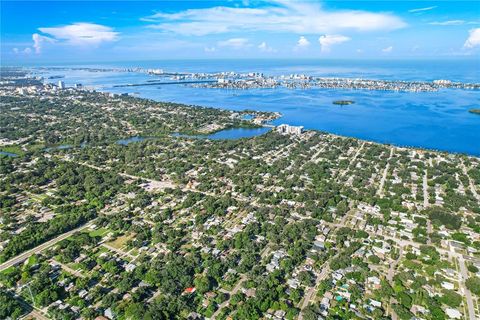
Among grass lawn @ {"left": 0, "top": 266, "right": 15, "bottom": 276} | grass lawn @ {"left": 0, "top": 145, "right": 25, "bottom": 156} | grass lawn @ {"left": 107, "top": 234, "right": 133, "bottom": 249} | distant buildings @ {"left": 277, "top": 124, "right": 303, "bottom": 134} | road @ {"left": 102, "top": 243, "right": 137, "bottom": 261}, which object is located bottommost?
grass lawn @ {"left": 0, "top": 266, "right": 15, "bottom": 276}

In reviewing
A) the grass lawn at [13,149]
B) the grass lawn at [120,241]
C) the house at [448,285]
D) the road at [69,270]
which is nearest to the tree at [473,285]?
the house at [448,285]

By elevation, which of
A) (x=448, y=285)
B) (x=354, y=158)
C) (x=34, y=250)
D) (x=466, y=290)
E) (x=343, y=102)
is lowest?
(x=34, y=250)

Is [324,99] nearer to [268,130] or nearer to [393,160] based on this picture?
[268,130]

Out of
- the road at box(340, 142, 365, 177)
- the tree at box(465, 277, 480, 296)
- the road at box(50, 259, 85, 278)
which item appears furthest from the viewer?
the road at box(340, 142, 365, 177)

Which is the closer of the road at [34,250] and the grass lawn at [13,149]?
the road at [34,250]

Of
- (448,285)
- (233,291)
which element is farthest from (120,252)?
(448,285)

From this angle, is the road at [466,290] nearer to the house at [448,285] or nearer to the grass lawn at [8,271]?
the house at [448,285]

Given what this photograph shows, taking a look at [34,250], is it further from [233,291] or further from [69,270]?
[233,291]

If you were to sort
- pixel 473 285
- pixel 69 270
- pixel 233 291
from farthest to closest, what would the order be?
1. pixel 69 270
2. pixel 233 291
3. pixel 473 285

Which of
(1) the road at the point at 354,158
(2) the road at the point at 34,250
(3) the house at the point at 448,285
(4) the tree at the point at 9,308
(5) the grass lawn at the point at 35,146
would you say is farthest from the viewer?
(5) the grass lawn at the point at 35,146

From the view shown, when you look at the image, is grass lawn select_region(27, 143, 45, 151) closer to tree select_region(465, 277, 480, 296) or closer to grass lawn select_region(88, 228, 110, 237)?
grass lawn select_region(88, 228, 110, 237)

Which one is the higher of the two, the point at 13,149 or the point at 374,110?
the point at 374,110

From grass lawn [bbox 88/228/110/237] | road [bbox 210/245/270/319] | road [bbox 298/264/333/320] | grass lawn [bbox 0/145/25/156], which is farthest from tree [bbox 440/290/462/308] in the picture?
grass lawn [bbox 0/145/25/156]
